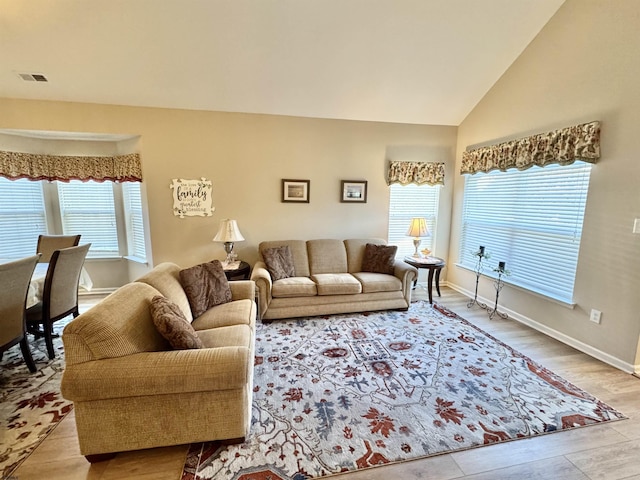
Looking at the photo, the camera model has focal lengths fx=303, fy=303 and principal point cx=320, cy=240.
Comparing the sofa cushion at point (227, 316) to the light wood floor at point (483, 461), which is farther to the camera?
the sofa cushion at point (227, 316)

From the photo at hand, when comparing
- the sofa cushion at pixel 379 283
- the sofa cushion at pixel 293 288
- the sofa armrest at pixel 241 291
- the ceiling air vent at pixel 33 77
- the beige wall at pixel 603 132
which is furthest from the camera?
the sofa cushion at pixel 379 283

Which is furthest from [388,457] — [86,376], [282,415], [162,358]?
[86,376]

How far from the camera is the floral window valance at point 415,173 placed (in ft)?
14.9

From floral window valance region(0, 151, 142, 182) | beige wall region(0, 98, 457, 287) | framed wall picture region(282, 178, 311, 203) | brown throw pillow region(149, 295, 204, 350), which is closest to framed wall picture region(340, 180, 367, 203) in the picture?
beige wall region(0, 98, 457, 287)

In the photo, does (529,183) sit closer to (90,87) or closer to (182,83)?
(182,83)

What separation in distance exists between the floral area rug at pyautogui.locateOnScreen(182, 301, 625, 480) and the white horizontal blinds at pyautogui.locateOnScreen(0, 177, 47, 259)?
368 centimetres

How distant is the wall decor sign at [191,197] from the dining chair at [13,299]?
1.91 m

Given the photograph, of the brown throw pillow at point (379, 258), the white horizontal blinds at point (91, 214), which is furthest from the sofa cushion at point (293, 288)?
the white horizontal blinds at point (91, 214)

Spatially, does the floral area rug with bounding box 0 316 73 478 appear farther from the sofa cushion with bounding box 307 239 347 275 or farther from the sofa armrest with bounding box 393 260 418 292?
the sofa armrest with bounding box 393 260 418 292

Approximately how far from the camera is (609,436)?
6.26ft

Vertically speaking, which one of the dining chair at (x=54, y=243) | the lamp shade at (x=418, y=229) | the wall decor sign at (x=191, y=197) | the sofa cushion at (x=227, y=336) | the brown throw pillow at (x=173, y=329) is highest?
the wall decor sign at (x=191, y=197)

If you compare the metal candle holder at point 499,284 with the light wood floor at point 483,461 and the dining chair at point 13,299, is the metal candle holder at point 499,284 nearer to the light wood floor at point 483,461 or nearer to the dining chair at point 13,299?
the light wood floor at point 483,461

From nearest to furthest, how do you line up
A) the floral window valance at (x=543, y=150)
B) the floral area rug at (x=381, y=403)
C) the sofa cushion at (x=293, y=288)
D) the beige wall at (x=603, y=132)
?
the floral area rug at (x=381, y=403) → the beige wall at (x=603, y=132) → the floral window valance at (x=543, y=150) → the sofa cushion at (x=293, y=288)

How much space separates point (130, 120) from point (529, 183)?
4.93 m
